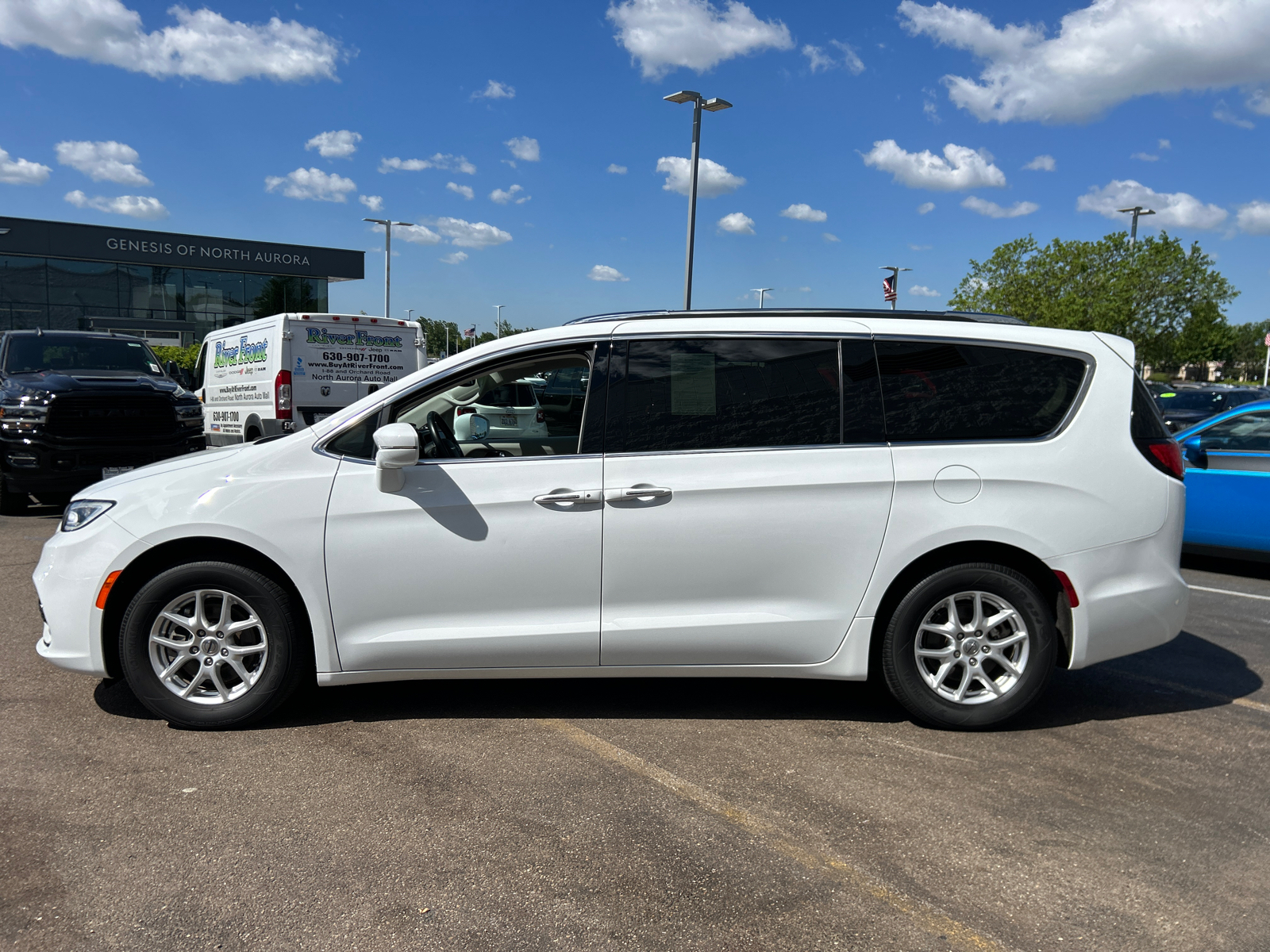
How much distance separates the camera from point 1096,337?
4336mm

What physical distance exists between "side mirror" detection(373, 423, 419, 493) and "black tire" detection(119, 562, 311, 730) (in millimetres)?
705

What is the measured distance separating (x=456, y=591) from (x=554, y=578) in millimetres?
415

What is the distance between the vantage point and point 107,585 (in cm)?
398

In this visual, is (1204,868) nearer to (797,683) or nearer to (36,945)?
(797,683)

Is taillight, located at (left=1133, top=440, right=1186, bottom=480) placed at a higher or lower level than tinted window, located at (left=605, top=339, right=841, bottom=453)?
lower

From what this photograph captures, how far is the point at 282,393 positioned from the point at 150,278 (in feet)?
119

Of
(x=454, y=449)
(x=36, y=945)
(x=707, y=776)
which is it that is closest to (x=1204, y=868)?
(x=707, y=776)

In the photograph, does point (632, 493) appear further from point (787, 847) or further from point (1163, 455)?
point (1163, 455)

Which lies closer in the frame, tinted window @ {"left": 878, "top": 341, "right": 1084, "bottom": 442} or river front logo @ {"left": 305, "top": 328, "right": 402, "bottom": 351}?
tinted window @ {"left": 878, "top": 341, "right": 1084, "bottom": 442}

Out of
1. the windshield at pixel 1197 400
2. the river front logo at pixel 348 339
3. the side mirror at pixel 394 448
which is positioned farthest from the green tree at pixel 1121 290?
the side mirror at pixel 394 448

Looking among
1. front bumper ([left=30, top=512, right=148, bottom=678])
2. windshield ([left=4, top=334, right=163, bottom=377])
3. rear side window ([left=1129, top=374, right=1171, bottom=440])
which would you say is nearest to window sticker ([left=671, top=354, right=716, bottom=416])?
rear side window ([left=1129, top=374, right=1171, bottom=440])

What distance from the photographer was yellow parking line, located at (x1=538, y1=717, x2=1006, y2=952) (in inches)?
105

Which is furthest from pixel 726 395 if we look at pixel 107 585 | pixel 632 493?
pixel 107 585

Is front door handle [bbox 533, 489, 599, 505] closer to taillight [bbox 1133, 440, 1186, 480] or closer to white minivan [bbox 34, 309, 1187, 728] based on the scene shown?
white minivan [bbox 34, 309, 1187, 728]
